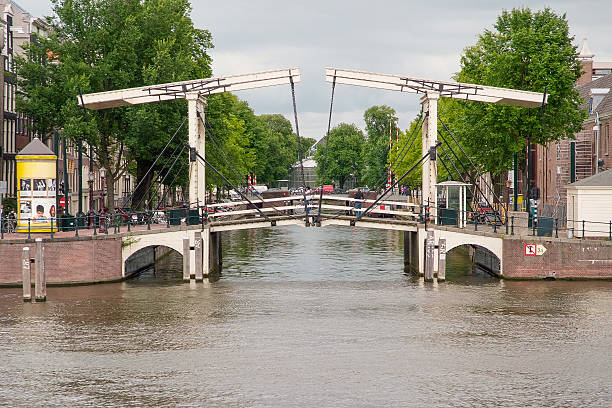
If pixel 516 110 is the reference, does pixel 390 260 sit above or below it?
below

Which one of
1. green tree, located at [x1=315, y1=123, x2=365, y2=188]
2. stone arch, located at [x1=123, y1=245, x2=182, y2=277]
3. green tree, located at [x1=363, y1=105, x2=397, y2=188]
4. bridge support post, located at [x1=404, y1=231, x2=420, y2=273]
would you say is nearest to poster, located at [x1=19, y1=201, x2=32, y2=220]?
stone arch, located at [x1=123, y1=245, x2=182, y2=277]

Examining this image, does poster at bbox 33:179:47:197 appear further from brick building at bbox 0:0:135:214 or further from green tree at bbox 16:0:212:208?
brick building at bbox 0:0:135:214

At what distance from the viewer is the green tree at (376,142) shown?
483ft

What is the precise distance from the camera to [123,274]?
37906mm

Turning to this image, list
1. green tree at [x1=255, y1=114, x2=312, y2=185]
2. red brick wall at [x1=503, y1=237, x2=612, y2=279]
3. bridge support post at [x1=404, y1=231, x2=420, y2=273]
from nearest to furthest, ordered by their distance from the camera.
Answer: red brick wall at [x1=503, y1=237, x2=612, y2=279], bridge support post at [x1=404, y1=231, x2=420, y2=273], green tree at [x1=255, y1=114, x2=312, y2=185]

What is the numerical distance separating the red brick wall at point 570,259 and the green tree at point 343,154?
428 feet

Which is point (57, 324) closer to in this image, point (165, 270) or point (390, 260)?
point (165, 270)

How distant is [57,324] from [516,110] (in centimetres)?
2788

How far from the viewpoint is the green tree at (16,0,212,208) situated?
49188 millimetres

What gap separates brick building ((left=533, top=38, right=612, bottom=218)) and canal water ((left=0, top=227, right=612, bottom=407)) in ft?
73.7

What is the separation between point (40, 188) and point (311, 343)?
61.5 ft

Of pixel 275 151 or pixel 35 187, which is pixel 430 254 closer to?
pixel 35 187

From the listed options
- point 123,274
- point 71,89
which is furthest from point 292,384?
point 71,89

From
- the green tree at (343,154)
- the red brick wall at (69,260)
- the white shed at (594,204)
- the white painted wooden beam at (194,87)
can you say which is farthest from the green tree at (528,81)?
the green tree at (343,154)
